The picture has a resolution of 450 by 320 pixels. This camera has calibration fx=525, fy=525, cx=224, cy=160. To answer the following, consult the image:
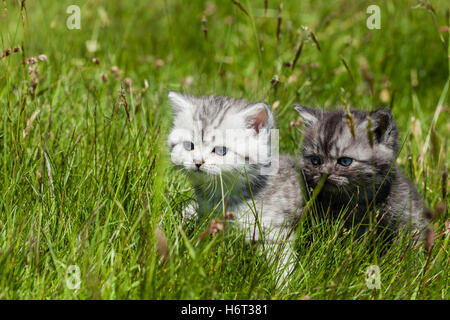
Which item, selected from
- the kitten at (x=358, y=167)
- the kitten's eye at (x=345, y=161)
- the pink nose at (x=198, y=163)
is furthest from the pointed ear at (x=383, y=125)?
the pink nose at (x=198, y=163)

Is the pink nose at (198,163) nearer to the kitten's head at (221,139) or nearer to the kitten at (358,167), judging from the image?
the kitten's head at (221,139)

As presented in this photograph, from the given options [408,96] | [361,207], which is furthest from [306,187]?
[408,96]

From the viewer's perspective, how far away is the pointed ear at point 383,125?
287 centimetres

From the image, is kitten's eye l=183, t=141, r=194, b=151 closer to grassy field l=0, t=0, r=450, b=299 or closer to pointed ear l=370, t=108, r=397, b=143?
grassy field l=0, t=0, r=450, b=299

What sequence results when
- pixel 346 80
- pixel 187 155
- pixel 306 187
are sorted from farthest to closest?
pixel 346 80, pixel 306 187, pixel 187 155

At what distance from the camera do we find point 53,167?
111 inches

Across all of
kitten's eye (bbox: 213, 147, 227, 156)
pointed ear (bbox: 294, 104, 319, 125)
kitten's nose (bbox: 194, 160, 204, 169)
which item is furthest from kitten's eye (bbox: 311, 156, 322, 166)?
kitten's nose (bbox: 194, 160, 204, 169)

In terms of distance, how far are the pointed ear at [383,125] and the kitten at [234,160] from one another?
571mm

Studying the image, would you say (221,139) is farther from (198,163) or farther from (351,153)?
(351,153)

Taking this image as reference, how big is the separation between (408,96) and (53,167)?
11.8 ft

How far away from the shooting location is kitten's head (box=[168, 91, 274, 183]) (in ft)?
9.06

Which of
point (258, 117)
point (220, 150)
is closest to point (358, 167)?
point (258, 117)

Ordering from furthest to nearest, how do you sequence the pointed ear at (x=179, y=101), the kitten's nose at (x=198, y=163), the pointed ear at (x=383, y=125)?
the pointed ear at (x=179, y=101), the pointed ear at (x=383, y=125), the kitten's nose at (x=198, y=163)
